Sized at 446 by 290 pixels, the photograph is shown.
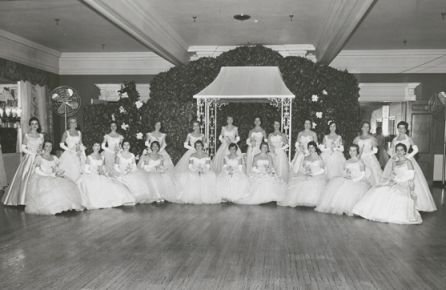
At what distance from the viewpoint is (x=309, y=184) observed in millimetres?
7441

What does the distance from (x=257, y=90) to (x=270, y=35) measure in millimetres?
1974

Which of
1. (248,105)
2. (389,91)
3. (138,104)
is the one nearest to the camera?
(248,105)

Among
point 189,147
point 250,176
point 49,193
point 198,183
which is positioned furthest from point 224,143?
→ point 49,193

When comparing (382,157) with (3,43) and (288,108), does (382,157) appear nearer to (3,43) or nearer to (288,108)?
(288,108)

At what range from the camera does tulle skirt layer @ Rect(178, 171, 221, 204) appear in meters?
7.71

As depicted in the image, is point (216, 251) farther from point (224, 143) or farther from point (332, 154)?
point (224, 143)

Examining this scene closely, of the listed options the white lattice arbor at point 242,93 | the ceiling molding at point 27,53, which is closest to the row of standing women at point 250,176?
the white lattice arbor at point 242,93

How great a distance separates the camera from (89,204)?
7.07 metres

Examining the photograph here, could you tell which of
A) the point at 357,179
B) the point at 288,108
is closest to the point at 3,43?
the point at 288,108

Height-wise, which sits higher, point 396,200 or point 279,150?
point 279,150

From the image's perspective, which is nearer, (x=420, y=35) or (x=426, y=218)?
(x=426, y=218)

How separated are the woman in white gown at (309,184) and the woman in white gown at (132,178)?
91.7 inches

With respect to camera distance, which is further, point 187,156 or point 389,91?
point 389,91

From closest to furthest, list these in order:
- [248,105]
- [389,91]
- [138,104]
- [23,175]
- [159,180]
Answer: [23,175] < [159,180] < [248,105] < [138,104] < [389,91]
